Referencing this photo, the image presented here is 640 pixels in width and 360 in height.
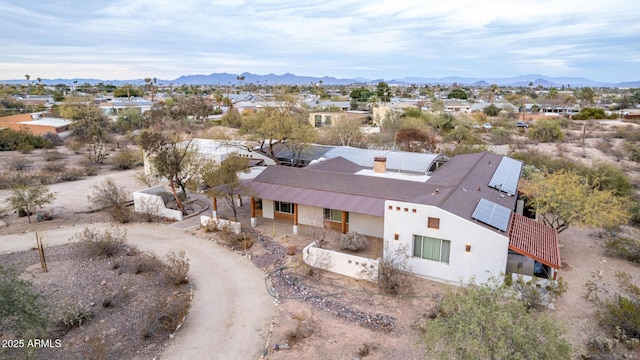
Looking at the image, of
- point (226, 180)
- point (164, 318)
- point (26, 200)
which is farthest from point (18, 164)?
point (164, 318)

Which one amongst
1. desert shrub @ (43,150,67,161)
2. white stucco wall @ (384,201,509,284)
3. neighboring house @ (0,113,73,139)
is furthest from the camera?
neighboring house @ (0,113,73,139)

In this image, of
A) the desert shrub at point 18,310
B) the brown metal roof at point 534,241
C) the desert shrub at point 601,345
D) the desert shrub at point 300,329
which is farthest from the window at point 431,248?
the desert shrub at point 18,310

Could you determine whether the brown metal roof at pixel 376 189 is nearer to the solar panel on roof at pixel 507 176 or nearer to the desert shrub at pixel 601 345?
the solar panel on roof at pixel 507 176

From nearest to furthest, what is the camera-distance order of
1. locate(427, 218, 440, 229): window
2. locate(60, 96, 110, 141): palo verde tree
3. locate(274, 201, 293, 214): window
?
locate(427, 218, 440, 229): window → locate(274, 201, 293, 214): window → locate(60, 96, 110, 141): palo verde tree

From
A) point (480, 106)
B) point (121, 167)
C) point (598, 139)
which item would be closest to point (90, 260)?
point (121, 167)

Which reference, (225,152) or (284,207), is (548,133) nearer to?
(225,152)

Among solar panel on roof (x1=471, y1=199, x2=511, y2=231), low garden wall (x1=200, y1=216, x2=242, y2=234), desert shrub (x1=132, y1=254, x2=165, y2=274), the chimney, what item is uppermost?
the chimney

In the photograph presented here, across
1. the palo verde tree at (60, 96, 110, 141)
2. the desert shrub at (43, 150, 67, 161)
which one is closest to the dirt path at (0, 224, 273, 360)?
the desert shrub at (43, 150, 67, 161)

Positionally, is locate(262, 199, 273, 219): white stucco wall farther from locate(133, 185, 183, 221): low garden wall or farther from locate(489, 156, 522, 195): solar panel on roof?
locate(489, 156, 522, 195): solar panel on roof
